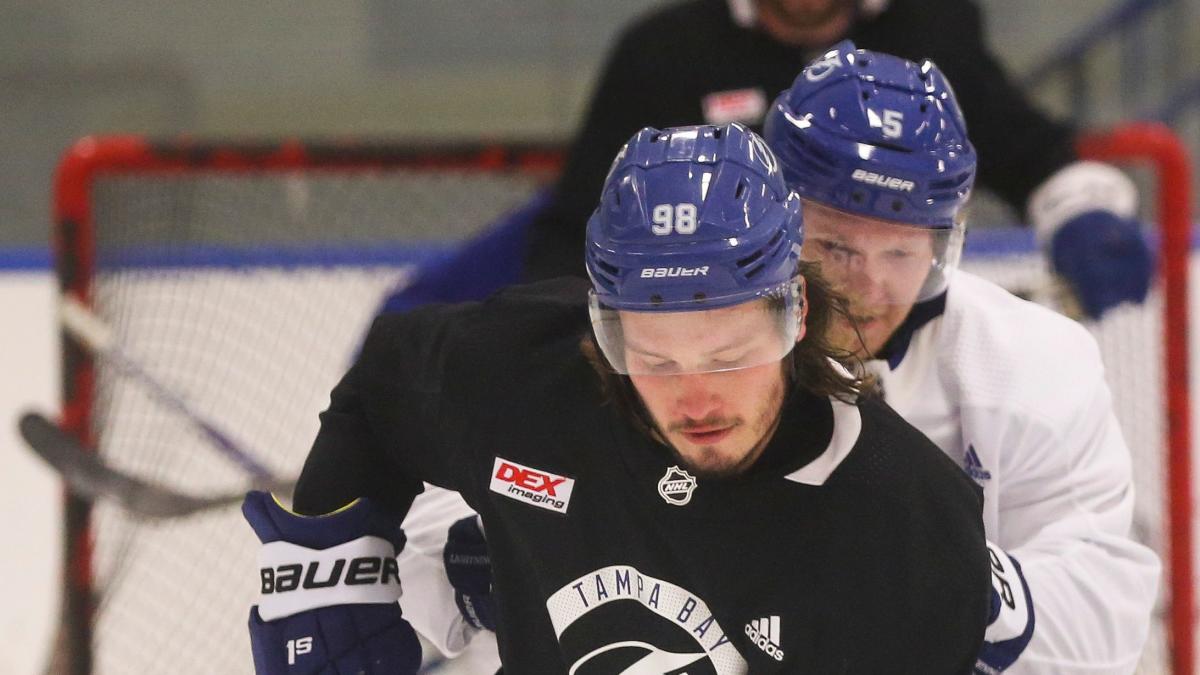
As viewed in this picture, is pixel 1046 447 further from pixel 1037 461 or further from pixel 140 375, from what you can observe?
pixel 140 375

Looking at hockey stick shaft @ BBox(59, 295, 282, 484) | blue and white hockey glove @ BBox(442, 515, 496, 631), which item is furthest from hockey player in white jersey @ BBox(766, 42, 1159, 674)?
hockey stick shaft @ BBox(59, 295, 282, 484)

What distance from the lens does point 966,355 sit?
5.83ft

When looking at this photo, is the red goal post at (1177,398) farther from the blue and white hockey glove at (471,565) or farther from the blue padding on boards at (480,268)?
the blue and white hockey glove at (471,565)

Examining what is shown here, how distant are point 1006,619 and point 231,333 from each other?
6.55 ft

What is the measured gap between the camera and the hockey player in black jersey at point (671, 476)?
1313 mm

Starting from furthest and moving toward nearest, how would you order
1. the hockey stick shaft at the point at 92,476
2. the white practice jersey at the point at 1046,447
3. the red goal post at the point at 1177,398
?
the red goal post at the point at 1177,398
the hockey stick shaft at the point at 92,476
the white practice jersey at the point at 1046,447

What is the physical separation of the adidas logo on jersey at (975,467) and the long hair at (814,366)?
14.9 inches

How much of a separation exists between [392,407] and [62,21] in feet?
13.9

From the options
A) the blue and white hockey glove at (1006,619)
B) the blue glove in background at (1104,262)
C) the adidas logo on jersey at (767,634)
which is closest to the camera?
the adidas logo on jersey at (767,634)

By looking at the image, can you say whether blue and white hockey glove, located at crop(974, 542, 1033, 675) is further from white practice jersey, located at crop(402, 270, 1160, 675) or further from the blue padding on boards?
the blue padding on boards

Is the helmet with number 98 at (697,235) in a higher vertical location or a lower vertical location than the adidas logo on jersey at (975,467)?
higher

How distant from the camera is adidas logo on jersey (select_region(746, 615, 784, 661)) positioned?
1.39 metres

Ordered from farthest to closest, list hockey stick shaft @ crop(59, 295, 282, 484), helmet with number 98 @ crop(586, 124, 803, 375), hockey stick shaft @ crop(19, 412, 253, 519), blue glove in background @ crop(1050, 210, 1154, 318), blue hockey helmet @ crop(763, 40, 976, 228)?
1. hockey stick shaft @ crop(59, 295, 282, 484)
2. hockey stick shaft @ crop(19, 412, 253, 519)
3. blue glove in background @ crop(1050, 210, 1154, 318)
4. blue hockey helmet @ crop(763, 40, 976, 228)
5. helmet with number 98 @ crop(586, 124, 803, 375)

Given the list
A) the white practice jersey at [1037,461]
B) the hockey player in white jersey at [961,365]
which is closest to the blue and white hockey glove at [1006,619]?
the hockey player in white jersey at [961,365]
